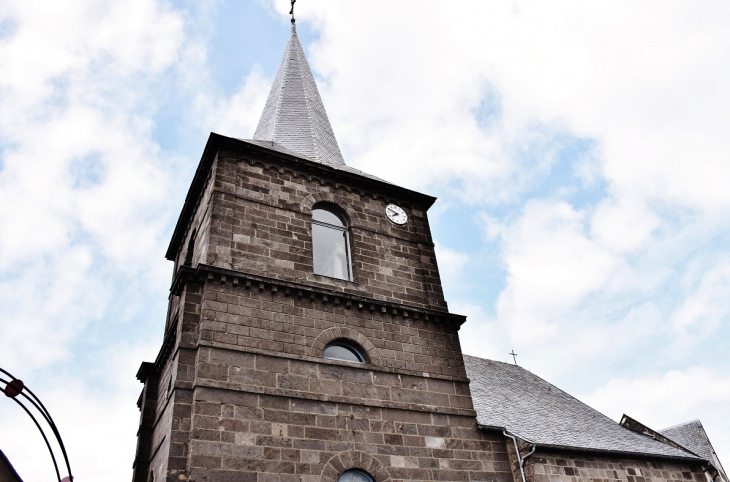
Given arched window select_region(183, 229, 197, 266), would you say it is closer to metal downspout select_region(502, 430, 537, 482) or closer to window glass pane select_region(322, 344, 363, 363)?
window glass pane select_region(322, 344, 363, 363)

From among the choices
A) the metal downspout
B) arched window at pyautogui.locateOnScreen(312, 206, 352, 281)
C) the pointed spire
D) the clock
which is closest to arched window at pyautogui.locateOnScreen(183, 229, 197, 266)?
arched window at pyautogui.locateOnScreen(312, 206, 352, 281)

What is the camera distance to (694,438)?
17.2 m

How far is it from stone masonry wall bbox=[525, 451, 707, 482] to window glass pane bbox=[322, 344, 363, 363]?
14.0 feet

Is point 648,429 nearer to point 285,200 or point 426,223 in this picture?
point 426,223

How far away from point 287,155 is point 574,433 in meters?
10.1

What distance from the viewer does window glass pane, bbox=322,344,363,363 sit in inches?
464

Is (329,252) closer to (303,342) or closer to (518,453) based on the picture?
(303,342)

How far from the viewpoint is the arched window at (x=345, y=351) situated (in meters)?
11.8

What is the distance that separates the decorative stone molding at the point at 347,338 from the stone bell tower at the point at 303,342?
3 cm

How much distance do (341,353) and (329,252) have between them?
272cm

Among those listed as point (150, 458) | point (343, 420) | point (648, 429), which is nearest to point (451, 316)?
point (343, 420)

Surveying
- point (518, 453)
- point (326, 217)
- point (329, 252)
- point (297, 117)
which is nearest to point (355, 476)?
point (518, 453)

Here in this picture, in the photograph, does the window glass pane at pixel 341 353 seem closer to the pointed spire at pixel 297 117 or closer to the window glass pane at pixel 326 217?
the window glass pane at pixel 326 217

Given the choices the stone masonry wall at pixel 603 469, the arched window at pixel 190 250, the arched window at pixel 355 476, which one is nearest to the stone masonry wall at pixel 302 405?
the arched window at pixel 355 476
